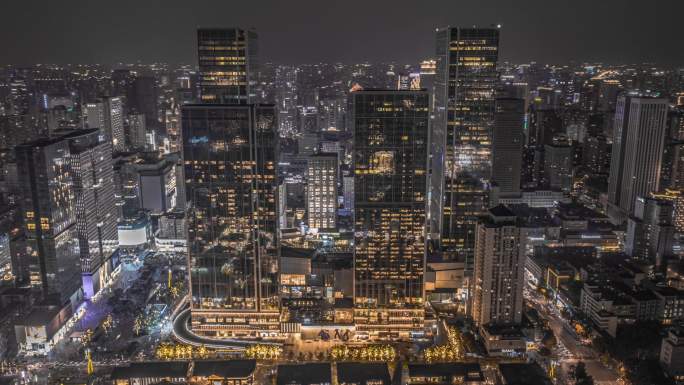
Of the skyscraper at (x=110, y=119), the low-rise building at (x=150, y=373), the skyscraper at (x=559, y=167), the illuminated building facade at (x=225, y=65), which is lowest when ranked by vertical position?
the low-rise building at (x=150, y=373)

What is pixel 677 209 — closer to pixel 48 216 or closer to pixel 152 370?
pixel 152 370

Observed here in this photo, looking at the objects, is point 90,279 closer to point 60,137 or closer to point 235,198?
point 60,137

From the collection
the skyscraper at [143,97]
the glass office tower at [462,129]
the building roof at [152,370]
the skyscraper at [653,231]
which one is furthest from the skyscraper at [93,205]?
the skyscraper at [653,231]

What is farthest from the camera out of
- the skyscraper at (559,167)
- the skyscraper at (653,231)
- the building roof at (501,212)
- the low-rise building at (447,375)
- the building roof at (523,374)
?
the skyscraper at (559,167)

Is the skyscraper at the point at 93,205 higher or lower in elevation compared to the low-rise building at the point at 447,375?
higher

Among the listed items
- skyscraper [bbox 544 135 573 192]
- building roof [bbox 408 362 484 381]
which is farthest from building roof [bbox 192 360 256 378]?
skyscraper [bbox 544 135 573 192]

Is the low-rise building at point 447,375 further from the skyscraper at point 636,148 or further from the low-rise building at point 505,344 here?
the skyscraper at point 636,148

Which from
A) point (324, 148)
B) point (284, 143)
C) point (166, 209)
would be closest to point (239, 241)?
point (166, 209)
